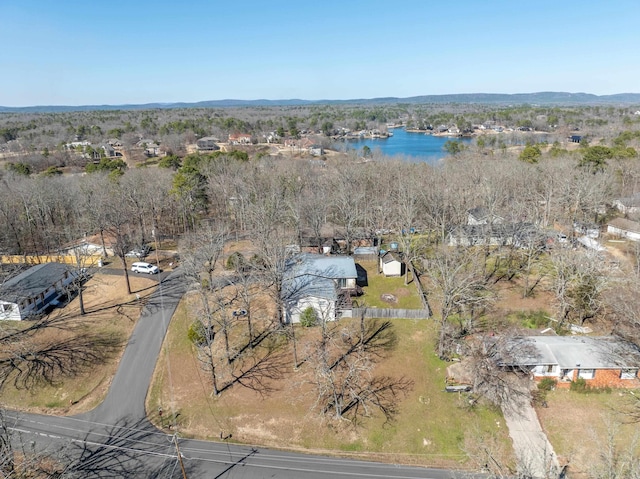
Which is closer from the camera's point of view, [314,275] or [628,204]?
[314,275]

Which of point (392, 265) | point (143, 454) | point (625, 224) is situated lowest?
point (143, 454)

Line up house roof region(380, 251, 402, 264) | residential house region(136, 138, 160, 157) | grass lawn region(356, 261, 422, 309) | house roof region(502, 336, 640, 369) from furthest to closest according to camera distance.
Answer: residential house region(136, 138, 160, 157) < house roof region(380, 251, 402, 264) < grass lawn region(356, 261, 422, 309) < house roof region(502, 336, 640, 369)

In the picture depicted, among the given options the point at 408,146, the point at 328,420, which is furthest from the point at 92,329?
the point at 408,146

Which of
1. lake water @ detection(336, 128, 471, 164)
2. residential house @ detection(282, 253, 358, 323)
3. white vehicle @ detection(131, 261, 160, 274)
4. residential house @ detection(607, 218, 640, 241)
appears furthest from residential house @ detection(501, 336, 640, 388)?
lake water @ detection(336, 128, 471, 164)

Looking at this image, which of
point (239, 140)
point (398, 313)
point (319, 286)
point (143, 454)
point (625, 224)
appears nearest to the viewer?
point (143, 454)

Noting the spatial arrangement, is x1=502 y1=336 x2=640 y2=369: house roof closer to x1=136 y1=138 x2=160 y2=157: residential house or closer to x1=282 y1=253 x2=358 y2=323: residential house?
x1=282 y1=253 x2=358 y2=323: residential house

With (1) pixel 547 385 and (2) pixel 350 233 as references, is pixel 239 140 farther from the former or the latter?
(1) pixel 547 385

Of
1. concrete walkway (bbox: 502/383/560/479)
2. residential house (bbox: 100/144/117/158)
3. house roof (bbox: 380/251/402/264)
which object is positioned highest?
residential house (bbox: 100/144/117/158)
